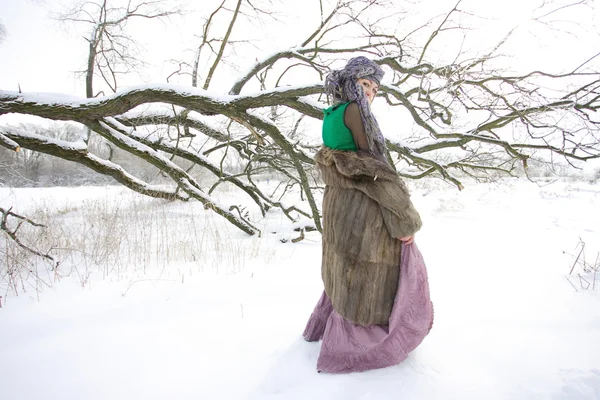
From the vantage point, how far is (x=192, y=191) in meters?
4.43

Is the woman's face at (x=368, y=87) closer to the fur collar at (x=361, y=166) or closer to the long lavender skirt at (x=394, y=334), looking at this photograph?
the fur collar at (x=361, y=166)

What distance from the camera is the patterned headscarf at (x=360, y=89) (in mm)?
1261

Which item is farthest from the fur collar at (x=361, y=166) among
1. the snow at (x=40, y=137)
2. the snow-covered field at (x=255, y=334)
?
the snow at (x=40, y=137)

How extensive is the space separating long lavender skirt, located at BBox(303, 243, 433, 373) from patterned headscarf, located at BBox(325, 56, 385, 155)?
0.58 m

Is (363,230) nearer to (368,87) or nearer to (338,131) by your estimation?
(338,131)

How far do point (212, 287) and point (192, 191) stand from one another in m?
2.36

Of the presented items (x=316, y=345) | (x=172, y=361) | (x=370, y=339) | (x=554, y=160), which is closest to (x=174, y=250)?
(x=172, y=361)

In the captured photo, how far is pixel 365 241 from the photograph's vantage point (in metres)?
1.34

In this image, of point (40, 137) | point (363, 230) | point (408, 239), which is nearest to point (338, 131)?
point (363, 230)

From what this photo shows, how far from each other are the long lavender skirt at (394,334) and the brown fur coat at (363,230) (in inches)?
1.9

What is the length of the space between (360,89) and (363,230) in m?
→ 0.69

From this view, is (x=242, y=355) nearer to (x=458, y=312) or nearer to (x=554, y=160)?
(x=458, y=312)

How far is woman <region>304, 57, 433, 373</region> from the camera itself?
1266mm

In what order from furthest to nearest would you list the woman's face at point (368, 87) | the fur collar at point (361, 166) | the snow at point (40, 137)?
1. the snow at point (40, 137)
2. the woman's face at point (368, 87)
3. the fur collar at point (361, 166)
